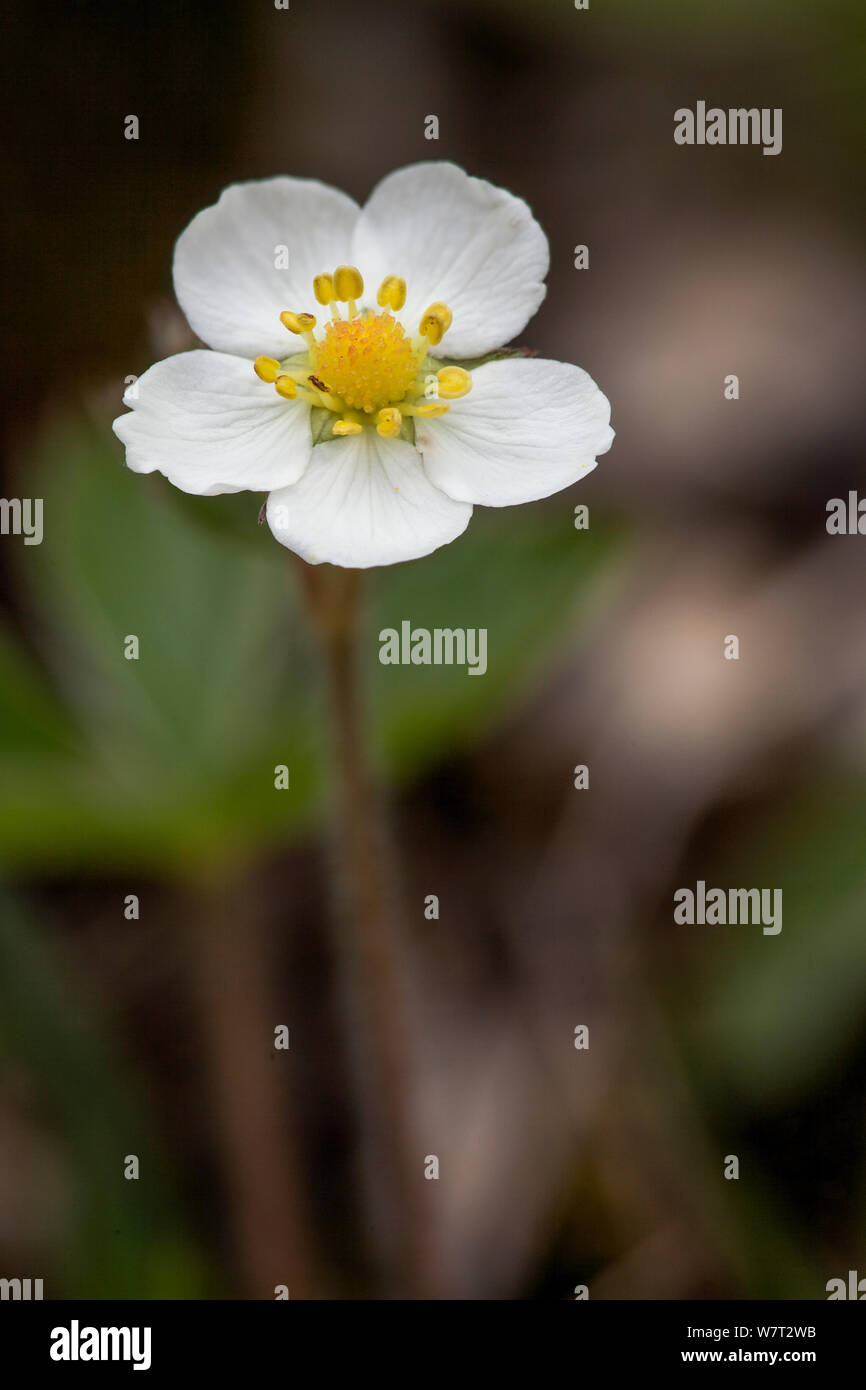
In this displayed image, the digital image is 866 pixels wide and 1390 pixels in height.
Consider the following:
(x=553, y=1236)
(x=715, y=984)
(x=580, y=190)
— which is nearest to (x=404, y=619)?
(x=715, y=984)

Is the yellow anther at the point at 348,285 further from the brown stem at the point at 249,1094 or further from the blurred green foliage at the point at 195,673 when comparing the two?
the brown stem at the point at 249,1094

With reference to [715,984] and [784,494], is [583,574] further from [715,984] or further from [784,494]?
[784,494]

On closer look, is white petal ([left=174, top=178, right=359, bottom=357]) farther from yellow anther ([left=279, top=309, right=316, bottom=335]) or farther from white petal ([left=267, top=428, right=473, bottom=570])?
white petal ([left=267, top=428, right=473, bottom=570])

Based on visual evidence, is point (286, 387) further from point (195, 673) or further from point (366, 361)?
point (195, 673)

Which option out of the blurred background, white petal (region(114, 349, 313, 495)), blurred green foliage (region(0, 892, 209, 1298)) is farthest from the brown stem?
white petal (region(114, 349, 313, 495))

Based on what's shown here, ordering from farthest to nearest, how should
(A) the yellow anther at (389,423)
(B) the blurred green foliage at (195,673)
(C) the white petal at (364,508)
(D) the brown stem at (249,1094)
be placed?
(D) the brown stem at (249,1094) < (B) the blurred green foliage at (195,673) < (A) the yellow anther at (389,423) < (C) the white petal at (364,508)

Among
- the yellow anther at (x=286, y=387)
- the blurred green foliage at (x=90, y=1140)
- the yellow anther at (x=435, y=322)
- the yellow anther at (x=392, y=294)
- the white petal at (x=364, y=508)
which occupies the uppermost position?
the yellow anther at (x=392, y=294)

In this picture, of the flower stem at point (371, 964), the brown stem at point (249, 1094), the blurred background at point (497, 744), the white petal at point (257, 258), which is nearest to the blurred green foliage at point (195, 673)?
the blurred background at point (497, 744)
